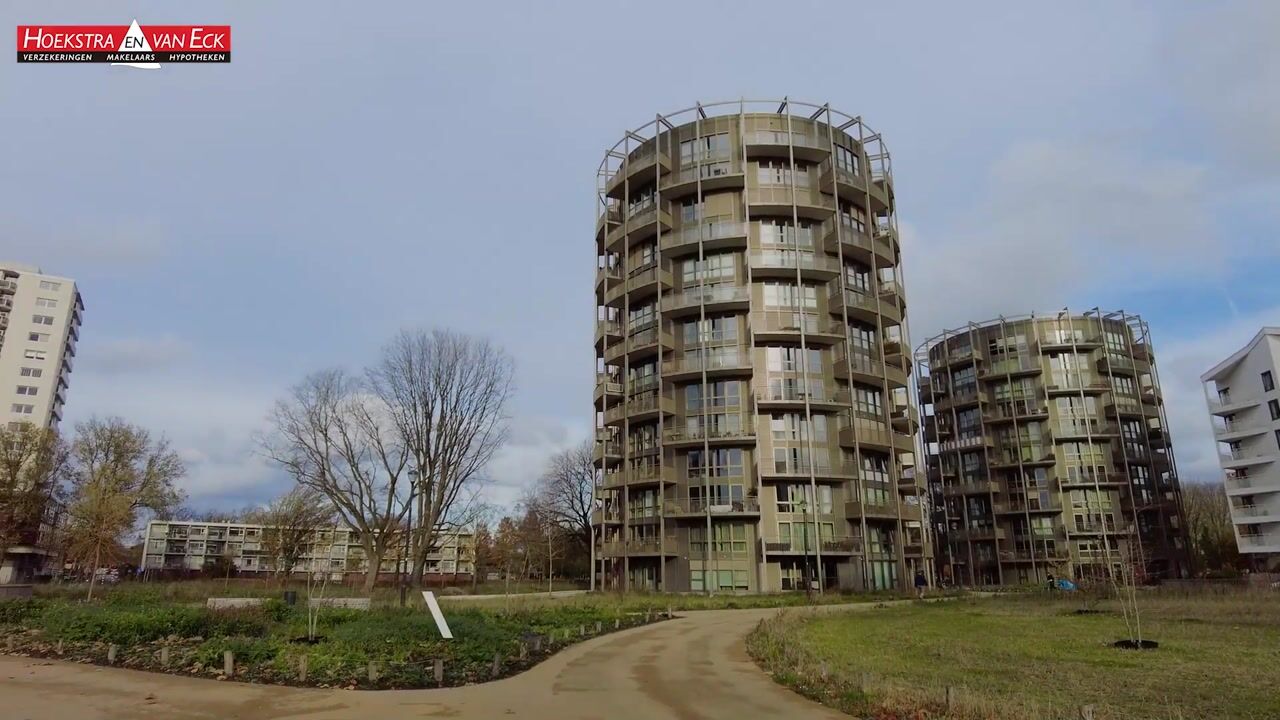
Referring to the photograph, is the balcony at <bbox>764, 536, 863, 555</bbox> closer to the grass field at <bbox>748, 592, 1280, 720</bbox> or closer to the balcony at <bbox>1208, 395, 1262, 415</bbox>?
the grass field at <bbox>748, 592, 1280, 720</bbox>

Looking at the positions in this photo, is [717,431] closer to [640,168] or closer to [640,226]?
[640,226]

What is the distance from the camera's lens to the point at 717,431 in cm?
5712

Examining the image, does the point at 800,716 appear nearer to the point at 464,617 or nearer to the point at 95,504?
the point at 464,617

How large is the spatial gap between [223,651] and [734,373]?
4416 centimetres

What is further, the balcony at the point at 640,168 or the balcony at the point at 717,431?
the balcony at the point at 640,168

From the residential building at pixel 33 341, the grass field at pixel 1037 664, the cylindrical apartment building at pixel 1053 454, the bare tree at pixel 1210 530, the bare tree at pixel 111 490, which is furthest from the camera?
the residential building at pixel 33 341

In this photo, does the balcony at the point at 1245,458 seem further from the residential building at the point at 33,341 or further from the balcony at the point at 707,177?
the residential building at the point at 33,341

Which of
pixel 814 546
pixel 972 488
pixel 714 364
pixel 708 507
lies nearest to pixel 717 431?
pixel 714 364

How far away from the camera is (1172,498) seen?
84.9 metres

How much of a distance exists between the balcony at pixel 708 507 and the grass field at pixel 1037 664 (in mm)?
22238

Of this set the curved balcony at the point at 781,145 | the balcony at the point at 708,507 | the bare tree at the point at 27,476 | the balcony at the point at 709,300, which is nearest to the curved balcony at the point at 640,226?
the balcony at the point at 709,300

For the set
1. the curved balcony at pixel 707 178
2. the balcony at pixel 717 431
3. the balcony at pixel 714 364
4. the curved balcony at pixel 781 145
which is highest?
the curved balcony at pixel 781 145

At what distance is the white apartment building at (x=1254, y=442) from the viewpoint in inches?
2899

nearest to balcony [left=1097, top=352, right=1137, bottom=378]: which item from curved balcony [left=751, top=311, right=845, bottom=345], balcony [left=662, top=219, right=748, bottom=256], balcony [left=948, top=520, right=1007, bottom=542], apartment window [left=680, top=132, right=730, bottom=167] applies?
balcony [left=948, top=520, right=1007, bottom=542]
